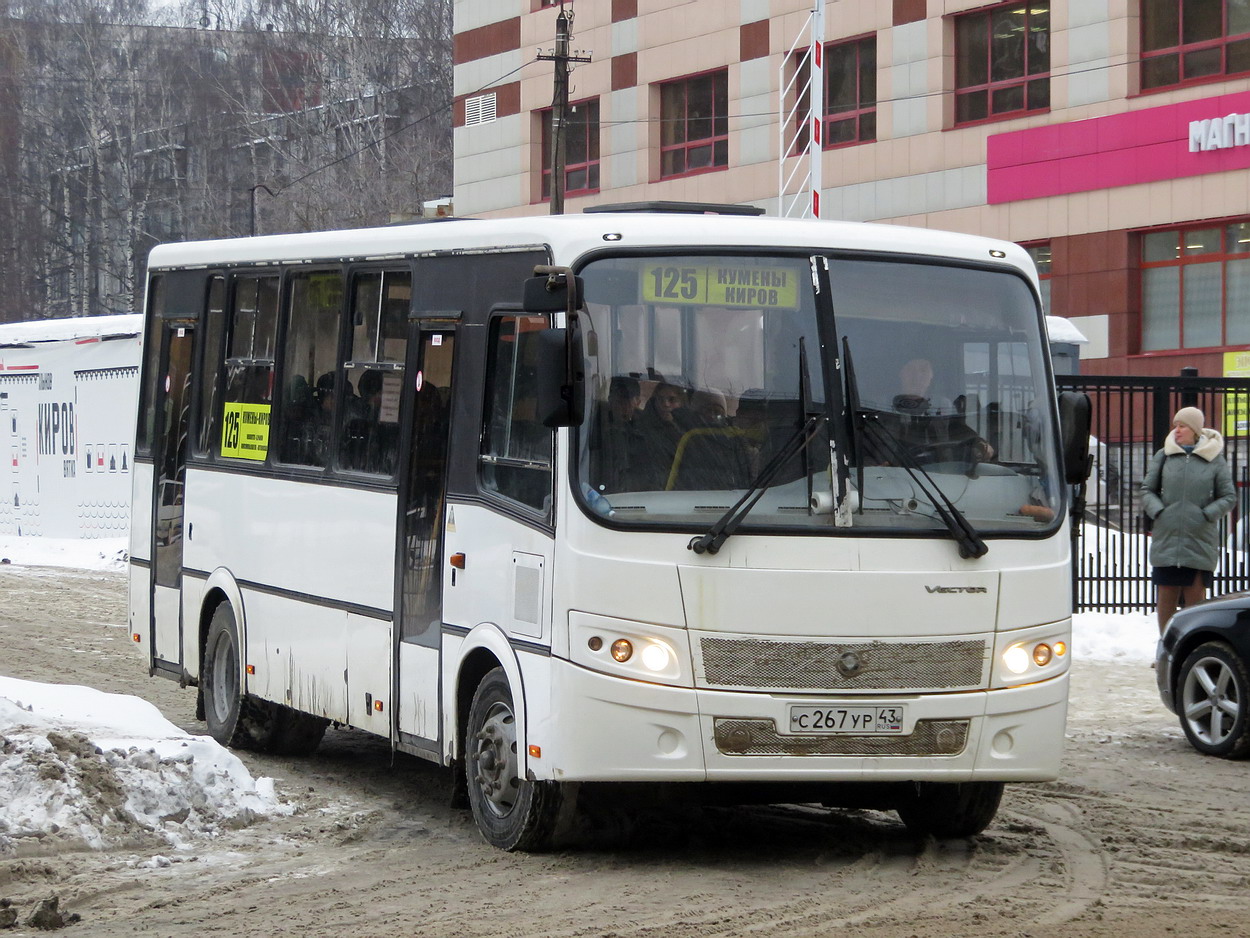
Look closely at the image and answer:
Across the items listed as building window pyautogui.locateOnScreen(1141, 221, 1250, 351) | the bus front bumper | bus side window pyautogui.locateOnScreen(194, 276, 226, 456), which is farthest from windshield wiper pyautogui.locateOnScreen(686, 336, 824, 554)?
building window pyautogui.locateOnScreen(1141, 221, 1250, 351)

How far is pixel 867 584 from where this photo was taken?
302 inches

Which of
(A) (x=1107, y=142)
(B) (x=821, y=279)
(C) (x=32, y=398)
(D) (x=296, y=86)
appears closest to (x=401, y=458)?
(B) (x=821, y=279)

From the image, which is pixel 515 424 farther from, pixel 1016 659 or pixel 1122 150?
pixel 1122 150

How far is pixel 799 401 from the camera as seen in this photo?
7.89 meters

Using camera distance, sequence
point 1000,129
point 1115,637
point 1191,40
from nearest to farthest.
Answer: point 1115,637
point 1191,40
point 1000,129

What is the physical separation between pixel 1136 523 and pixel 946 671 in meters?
12.6

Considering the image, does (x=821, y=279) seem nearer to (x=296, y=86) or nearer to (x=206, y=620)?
(x=206, y=620)

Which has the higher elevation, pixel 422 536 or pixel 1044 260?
pixel 1044 260

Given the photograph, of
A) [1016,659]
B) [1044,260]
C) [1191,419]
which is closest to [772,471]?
[1016,659]

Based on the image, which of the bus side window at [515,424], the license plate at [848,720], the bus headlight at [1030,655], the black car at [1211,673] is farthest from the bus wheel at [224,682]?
the black car at [1211,673]

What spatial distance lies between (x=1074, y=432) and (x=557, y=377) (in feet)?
7.41

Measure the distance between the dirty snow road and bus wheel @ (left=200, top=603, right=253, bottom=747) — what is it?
56 centimetres

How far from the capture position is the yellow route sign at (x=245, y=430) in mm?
11062

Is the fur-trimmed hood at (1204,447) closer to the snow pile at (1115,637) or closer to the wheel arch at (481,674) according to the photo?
the snow pile at (1115,637)
